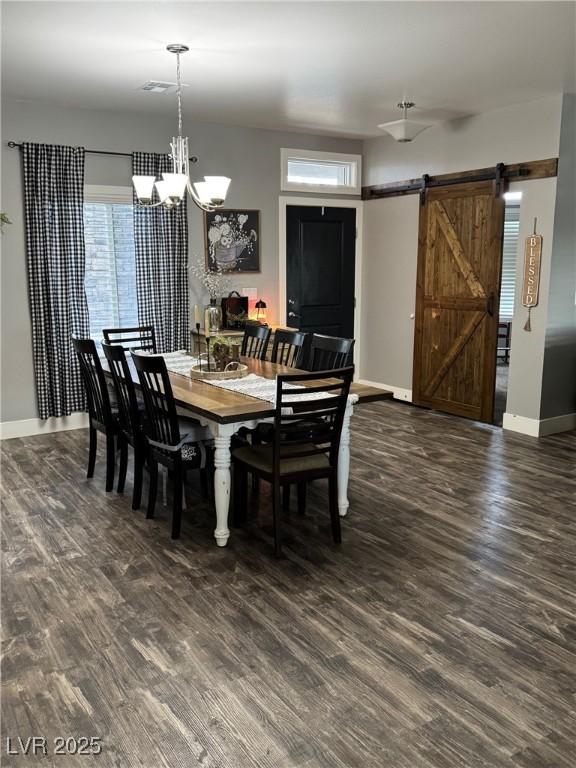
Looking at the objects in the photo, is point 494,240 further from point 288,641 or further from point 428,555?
point 288,641

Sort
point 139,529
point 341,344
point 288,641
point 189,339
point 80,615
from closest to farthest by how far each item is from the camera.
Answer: point 288,641 → point 80,615 → point 139,529 → point 341,344 → point 189,339

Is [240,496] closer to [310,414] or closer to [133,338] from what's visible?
[310,414]

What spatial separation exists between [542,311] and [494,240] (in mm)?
813

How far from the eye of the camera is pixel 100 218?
5973 millimetres

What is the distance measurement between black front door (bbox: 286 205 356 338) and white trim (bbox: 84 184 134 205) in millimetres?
1736

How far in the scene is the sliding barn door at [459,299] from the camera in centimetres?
610

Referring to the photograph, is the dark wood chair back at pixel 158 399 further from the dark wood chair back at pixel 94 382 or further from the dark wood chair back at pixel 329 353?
the dark wood chair back at pixel 329 353

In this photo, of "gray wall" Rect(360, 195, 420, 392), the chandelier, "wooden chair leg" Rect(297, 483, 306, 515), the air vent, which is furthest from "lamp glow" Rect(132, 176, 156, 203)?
"gray wall" Rect(360, 195, 420, 392)

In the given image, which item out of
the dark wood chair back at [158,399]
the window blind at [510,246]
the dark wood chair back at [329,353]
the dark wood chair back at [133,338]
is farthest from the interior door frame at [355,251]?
the dark wood chair back at [158,399]

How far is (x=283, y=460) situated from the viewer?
3.50 meters

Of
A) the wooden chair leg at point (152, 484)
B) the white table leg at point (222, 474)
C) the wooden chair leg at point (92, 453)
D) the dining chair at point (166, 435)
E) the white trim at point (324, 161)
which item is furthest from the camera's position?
the white trim at point (324, 161)

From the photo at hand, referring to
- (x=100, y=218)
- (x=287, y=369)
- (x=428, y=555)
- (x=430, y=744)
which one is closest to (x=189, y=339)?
(x=100, y=218)

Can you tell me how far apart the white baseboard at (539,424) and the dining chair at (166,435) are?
3.16 metres

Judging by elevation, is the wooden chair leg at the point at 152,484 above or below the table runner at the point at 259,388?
below
